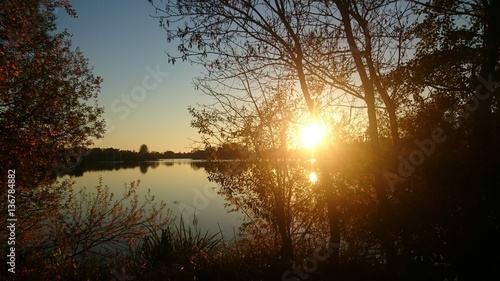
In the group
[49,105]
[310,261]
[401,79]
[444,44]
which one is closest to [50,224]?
[49,105]

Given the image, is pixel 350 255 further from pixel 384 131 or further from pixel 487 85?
pixel 487 85

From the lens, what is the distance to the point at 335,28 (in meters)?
8.15

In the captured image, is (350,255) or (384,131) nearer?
(350,255)

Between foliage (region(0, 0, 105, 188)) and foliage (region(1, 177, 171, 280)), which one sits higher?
foliage (region(0, 0, 105, 188))

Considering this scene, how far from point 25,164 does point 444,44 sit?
12.1 m

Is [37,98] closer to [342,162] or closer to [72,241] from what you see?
[72,241]

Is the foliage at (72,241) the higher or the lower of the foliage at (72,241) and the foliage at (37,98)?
the lower
